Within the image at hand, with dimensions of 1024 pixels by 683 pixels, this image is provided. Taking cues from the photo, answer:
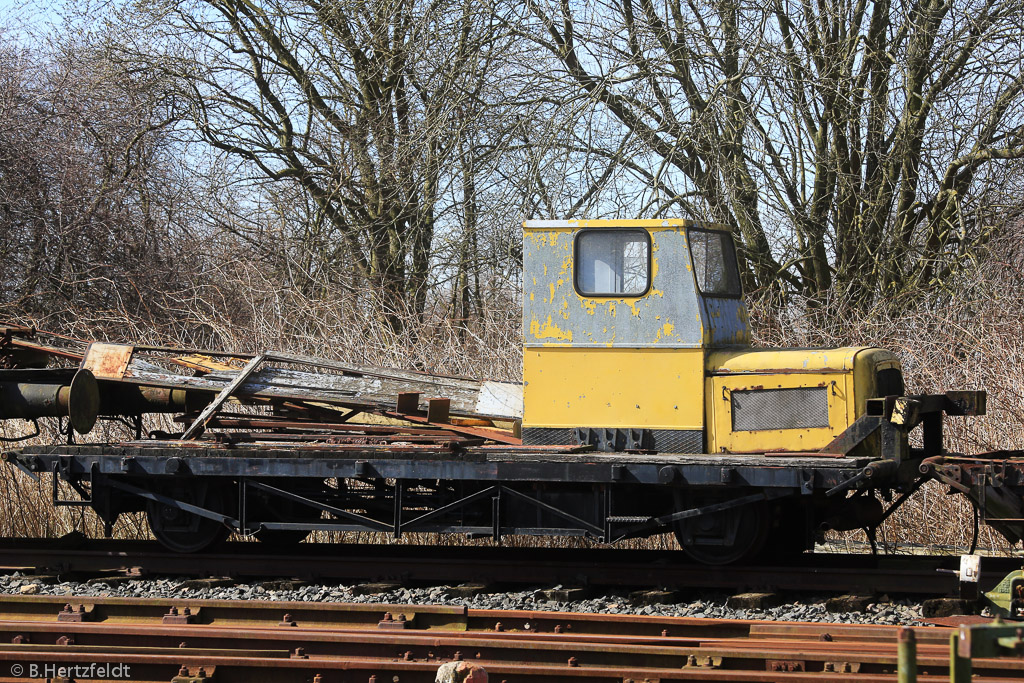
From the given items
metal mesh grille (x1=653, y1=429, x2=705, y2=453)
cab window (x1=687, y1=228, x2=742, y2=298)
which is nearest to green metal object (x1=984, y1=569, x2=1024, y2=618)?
metal mesh grille (x1=653, y1=429, x2=705, y2=453)

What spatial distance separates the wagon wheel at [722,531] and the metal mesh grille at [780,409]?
0.57 metres

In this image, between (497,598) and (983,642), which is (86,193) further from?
(983,642)

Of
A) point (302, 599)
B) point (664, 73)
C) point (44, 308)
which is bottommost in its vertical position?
point (302, 599)

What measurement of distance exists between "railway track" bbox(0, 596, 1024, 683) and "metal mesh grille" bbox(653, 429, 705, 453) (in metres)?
1.58

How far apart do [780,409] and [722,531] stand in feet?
3.16

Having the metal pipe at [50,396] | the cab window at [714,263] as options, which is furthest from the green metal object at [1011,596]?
the metal pipe at [50,396]

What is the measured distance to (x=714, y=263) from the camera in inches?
311

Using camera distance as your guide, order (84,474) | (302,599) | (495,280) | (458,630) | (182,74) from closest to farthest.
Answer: (458,630) → (302,599) → (84,474) → (495,280) → (182,74)

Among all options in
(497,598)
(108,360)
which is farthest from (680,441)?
(108,360)

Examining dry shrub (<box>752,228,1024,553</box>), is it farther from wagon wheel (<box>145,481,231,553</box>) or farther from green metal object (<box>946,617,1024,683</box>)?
green metal object (<box>946,617,1024,683</box>)

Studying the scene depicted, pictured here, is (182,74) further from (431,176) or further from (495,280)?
(495,280)

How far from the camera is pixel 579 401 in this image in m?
7.64

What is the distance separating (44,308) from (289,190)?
4711mm

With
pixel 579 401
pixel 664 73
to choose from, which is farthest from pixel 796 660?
pixel 664 73
